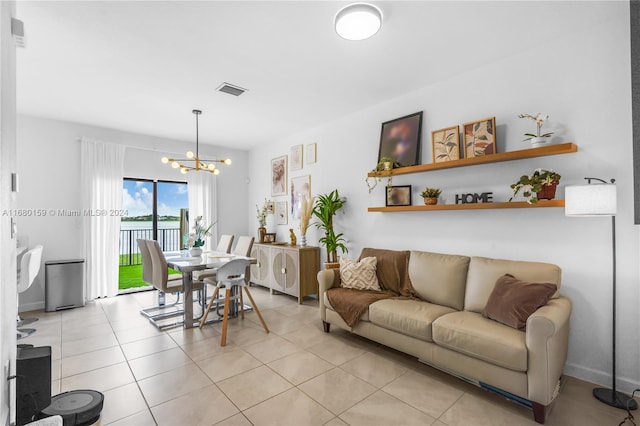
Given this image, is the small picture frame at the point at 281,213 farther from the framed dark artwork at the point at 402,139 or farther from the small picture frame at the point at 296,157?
the framed dark artwork at the point at 402,139

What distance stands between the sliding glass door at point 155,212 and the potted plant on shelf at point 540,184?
5.48 m

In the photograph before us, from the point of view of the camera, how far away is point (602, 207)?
2059 mm

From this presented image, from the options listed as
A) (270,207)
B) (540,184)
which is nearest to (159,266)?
(270,207)

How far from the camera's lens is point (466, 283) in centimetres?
289

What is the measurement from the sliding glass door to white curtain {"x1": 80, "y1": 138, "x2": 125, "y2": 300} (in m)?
0.26

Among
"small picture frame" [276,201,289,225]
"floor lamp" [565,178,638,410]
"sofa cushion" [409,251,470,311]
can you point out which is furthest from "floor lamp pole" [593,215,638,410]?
"small picture frame" [276,201,289,225]

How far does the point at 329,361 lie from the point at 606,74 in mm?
3248

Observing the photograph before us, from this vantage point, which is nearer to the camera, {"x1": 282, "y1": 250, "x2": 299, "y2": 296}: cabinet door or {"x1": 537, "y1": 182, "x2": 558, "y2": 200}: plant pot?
{"x1": 537, "y1": 182, "x2": 558, "y2": 200}: plant pot

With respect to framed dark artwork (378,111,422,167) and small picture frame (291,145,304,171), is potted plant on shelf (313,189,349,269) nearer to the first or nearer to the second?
framed dark artwork (378,111,422,167)

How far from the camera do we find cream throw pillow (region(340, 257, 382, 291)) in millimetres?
3412

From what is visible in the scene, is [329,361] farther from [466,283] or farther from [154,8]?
[154,8]

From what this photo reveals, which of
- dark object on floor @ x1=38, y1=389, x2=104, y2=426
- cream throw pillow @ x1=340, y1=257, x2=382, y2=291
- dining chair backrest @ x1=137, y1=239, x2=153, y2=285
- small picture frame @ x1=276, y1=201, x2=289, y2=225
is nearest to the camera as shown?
dark object on floor @ x1=38, y1=389, x2=104, y2=426

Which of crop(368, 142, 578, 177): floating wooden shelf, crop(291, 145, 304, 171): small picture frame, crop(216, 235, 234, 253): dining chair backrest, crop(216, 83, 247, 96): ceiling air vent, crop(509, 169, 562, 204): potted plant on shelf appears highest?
crop(216, 83, 247, 96): ceiling air vent

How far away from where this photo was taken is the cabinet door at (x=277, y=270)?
16.2ft
